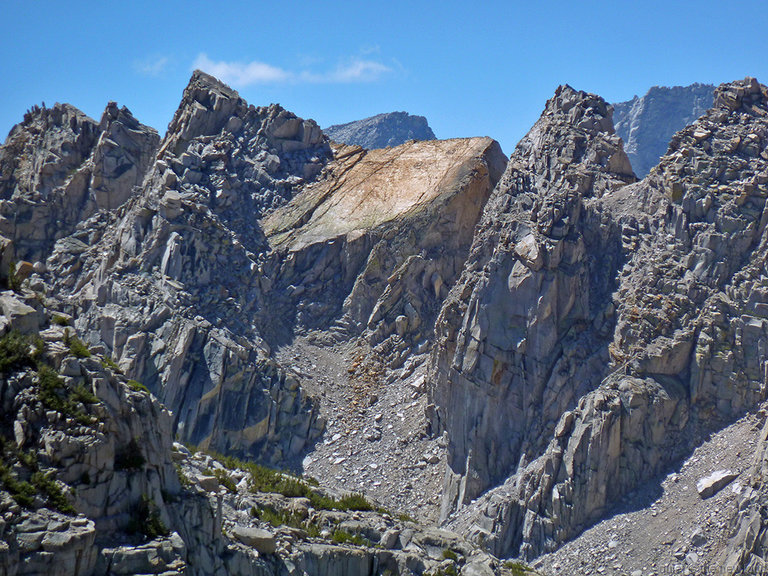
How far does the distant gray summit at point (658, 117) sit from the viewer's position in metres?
166

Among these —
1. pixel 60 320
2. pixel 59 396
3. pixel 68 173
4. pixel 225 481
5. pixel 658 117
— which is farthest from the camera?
pixel 658 117

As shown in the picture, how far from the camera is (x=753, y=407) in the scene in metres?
59.3

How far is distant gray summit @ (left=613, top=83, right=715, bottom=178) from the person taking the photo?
166500 millimetres

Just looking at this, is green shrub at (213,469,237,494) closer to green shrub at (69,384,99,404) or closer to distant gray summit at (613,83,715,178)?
green shrub at (69,384,99,404)

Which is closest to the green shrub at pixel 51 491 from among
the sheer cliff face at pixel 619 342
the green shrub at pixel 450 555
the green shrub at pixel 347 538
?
the green shrub at pixel 347 538

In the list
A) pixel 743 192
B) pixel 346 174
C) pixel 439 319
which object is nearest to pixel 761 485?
pixel 743 192

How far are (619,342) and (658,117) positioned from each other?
11580cm

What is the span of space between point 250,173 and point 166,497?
201 feet

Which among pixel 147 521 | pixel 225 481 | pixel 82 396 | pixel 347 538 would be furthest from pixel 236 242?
pixel 147 521

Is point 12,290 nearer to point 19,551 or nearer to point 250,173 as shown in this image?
point 19,551

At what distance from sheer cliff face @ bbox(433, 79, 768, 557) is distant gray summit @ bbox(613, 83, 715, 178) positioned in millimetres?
97460

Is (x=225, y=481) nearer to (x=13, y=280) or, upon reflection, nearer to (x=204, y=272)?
(x=13, y=280)

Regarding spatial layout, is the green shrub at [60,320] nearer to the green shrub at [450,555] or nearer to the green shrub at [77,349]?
the green shrub at [77,349]

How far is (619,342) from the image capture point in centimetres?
6488
